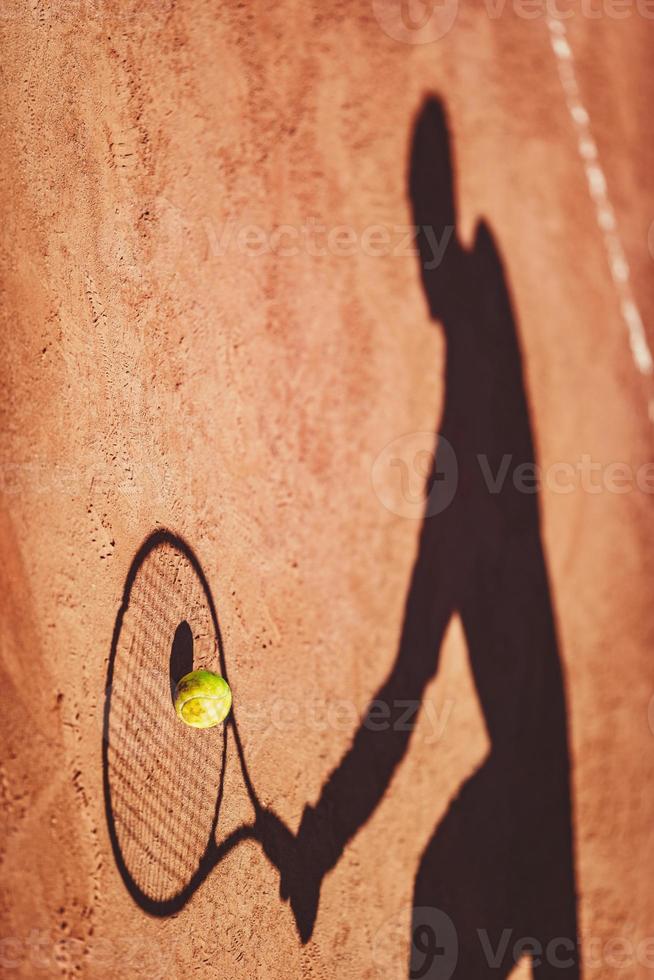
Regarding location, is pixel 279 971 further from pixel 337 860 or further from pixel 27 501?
pixel 27 501

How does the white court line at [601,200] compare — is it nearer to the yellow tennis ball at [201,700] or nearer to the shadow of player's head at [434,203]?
the shadow of player's head at [434,203]

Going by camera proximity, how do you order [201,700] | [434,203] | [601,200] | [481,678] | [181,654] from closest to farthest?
[201,700] < [181,654] < [481,678] < [434,203] < [601,200]

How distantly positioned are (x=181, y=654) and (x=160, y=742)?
0.59 m

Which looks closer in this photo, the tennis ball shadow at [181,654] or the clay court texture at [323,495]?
the clay court texture at [323,495]

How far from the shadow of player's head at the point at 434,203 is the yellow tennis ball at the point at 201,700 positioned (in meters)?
3.73

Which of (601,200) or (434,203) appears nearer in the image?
(434,203)

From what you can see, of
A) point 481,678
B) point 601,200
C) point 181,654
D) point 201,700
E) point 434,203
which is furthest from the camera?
point 601,200

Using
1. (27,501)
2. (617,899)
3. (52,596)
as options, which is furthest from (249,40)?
(617,899)

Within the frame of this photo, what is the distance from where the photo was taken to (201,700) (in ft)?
14.4

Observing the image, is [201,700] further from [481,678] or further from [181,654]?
[481,678]

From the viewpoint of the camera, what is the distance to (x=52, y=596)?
180 inches

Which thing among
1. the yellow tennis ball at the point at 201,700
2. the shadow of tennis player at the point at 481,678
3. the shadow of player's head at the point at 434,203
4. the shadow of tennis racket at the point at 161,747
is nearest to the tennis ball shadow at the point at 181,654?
the shadow of tennis racket at the point at 161,747

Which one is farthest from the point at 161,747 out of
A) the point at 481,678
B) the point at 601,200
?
the point at 601,200

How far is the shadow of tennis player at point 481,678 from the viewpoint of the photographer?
4922 mm
